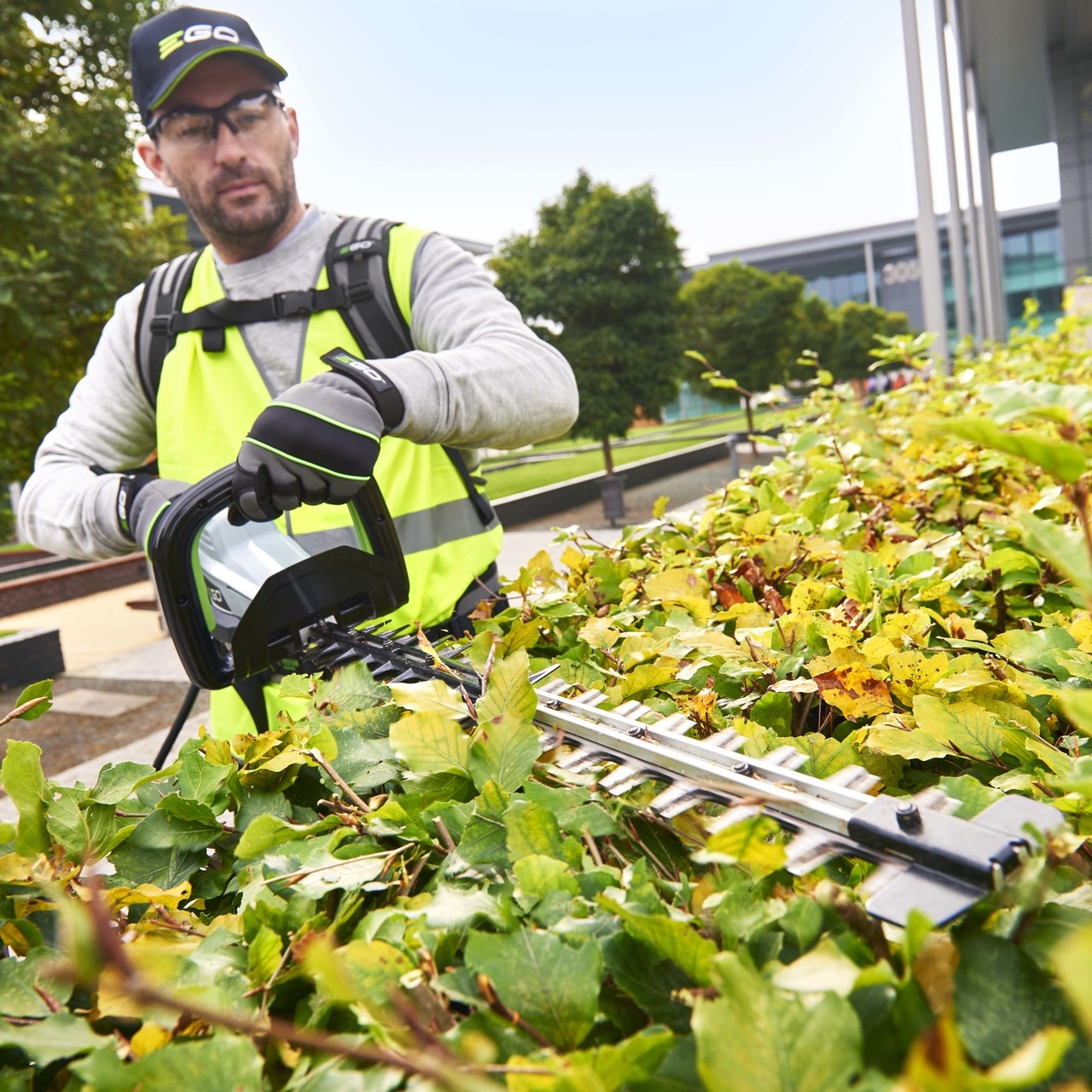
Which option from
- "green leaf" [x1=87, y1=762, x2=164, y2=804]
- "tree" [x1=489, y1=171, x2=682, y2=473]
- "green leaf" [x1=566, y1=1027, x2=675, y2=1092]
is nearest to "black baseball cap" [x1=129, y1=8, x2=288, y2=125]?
"green leaf" [x1=87, y1=762, x2=164, y2=804]

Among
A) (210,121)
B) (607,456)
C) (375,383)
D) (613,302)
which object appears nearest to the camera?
(375,383)

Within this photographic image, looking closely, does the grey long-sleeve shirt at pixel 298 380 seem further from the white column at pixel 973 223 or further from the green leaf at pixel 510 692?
the white column at pixel 973 223

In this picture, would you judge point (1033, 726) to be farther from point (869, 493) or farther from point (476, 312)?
point (476, 312)

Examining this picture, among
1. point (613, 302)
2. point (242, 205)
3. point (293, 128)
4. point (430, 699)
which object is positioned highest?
point (613, 302)

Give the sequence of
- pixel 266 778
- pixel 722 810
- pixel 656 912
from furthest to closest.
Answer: pixel 266 778 → pixel 722 810 → pixel 656 912

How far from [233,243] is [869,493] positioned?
175cm

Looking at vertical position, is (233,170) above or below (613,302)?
below

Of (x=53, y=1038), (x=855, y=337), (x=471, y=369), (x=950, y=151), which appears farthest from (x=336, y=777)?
(x=855, y=337)

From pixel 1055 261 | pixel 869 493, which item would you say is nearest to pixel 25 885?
pixel 869 493

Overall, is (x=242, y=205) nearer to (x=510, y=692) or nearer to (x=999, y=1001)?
(x=510, y=692)

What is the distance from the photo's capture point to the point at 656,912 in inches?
23.6

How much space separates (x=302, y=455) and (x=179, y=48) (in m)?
1.41

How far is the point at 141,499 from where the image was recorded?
1.97 meters

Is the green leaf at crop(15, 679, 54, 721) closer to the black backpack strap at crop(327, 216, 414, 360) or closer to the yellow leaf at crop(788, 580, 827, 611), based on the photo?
the yellow leaf at crop(788, 580, 827, 611)
